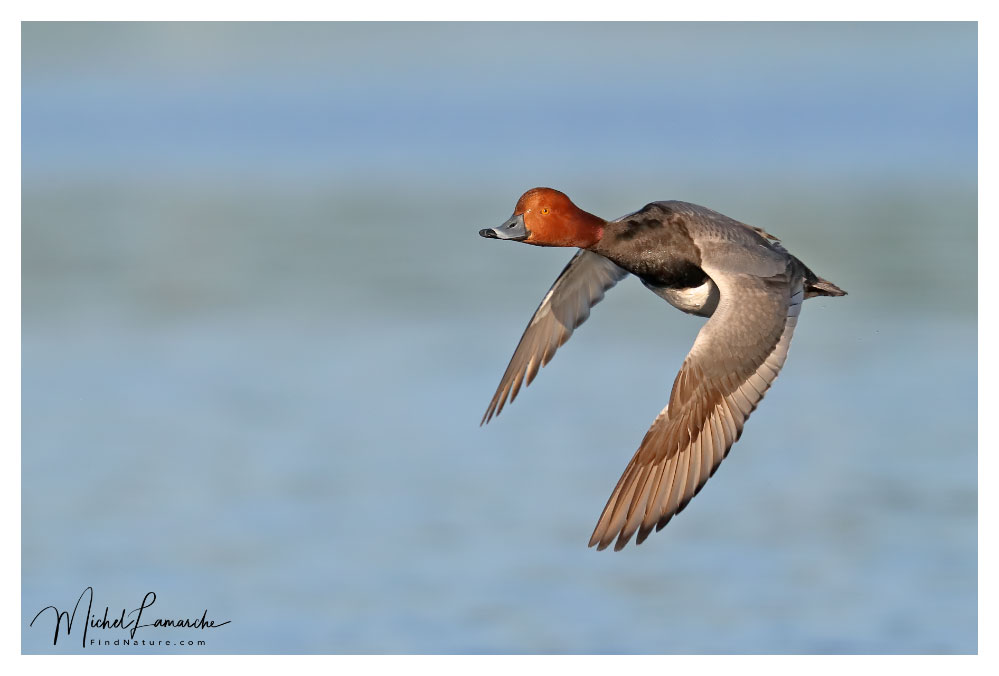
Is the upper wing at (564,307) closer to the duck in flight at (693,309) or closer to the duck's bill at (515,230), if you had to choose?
the duck in flight at (693,309)

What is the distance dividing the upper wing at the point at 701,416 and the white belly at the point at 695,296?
528 mm

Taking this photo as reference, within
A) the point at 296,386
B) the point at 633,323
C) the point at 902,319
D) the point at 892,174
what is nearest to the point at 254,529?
the point at 296,386

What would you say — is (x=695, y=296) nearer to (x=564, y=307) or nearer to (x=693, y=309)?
(x=693, y=309)

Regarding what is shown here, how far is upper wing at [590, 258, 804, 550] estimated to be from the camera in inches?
282

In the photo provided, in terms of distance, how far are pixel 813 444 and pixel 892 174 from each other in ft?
72.6

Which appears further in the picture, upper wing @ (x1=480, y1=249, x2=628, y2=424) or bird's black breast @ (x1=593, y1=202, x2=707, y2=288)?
upper wing @ (x1=480, y1=249, x2=628, y2=424)

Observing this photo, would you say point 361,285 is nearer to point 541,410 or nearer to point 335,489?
point 541,410

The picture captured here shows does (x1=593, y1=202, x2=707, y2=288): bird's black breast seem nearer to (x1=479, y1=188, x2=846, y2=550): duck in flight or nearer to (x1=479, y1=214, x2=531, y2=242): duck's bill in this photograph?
(x1=479, y1=188, x2=846, y2=550): duck in flight

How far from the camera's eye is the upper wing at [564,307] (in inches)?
364

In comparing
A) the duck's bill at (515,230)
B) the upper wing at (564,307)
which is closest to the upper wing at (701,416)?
the duck's bill at (515,230)

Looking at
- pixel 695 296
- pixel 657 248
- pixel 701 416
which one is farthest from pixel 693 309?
pixel 701 416

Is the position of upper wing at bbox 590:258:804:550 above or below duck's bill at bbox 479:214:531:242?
below

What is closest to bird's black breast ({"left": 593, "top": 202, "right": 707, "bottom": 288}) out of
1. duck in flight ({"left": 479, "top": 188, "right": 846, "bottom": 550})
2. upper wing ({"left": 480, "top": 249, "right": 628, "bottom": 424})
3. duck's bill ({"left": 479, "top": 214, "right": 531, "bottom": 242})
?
duck in flight ({"left": 479, "top": 188, "right": 846, "bottom": 550})

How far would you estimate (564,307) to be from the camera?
30.5ft
